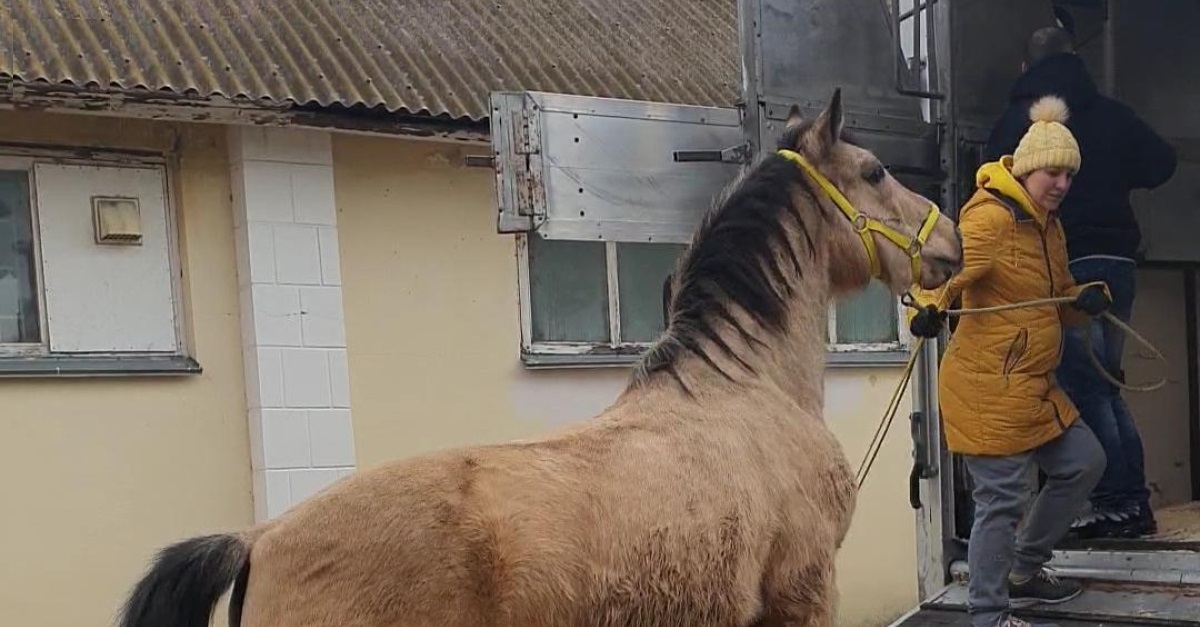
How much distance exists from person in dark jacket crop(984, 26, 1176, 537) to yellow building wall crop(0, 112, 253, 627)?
449 centimetres

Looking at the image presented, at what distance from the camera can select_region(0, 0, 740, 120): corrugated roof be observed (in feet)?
21.1

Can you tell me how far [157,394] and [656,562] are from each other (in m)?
4.72

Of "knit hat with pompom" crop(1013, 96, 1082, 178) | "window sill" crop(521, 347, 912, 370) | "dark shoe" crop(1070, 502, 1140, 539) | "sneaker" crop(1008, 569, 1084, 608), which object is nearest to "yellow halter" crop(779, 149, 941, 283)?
"knit hat with pompom" crop(1013, 96, 1082, 178)

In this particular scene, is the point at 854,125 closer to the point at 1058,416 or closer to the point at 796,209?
the point at 796,209

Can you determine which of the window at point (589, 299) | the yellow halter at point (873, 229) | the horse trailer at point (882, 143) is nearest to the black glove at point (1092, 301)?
the yellow halter at point (873, 229)

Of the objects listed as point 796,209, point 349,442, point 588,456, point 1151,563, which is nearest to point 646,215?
point 796,209

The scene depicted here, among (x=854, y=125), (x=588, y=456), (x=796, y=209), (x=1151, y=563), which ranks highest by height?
(x=854, y=125)

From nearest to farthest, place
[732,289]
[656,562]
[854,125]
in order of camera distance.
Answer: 1. [656,562]
2. [732,289]
3. [854,125]

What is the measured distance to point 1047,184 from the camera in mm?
3754

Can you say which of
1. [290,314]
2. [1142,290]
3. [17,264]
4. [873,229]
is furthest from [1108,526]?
[17,264]

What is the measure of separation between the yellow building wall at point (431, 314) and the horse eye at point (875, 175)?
427cm

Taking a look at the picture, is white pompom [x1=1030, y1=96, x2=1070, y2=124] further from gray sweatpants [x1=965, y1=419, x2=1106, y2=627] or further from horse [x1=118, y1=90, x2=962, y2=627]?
gray sweatpants [x1=965, y1=419, x2=1106, y2=627]

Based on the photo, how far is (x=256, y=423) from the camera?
6871 millimetres

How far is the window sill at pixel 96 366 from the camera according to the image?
6270mm
